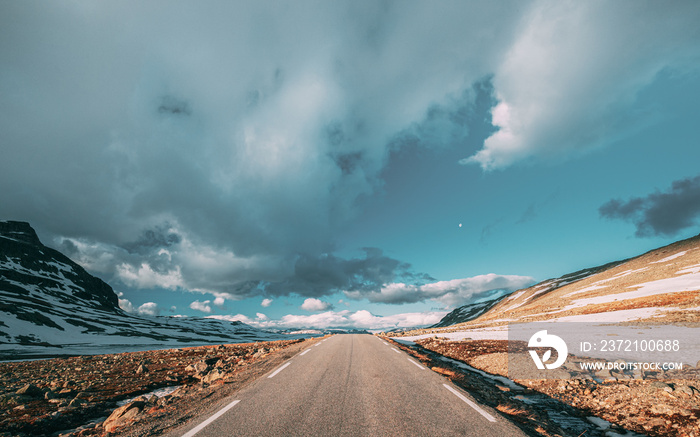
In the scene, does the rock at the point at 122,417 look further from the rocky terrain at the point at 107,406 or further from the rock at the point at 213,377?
the rock at the point at 213,377

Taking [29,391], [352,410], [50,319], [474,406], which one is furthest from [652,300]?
[50,319]

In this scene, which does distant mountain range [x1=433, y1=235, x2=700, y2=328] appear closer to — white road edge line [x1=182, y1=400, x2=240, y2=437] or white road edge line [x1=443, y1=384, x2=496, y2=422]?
white road edge line [x1=443, y1=384, x2=496, y2=422]

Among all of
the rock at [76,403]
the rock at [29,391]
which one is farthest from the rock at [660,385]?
the rock at [29,391]

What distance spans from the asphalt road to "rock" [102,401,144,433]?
2.68 metres

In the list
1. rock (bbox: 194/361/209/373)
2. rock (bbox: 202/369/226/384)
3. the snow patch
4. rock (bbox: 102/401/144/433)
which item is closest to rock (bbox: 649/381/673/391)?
rock (bbox: 102/401/144/433)

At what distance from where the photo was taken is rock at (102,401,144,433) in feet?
23.3

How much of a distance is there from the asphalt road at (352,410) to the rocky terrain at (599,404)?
1.32 metres

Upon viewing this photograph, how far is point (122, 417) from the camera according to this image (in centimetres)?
729

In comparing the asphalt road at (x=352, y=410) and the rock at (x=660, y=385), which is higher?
the asphalt road at (x=352, y=410)

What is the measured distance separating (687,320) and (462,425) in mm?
35387

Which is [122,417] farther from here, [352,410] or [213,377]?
[352,410]

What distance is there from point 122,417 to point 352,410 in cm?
637

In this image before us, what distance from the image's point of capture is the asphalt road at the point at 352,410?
5.40 metres

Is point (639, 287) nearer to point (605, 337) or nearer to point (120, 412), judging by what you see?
point (605, 337)
